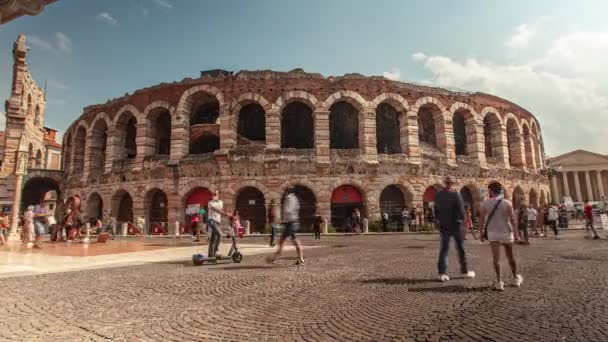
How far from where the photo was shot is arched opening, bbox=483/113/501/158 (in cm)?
2319

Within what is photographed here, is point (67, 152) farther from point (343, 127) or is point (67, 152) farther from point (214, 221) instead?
point (214, 221)

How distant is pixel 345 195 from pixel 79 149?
21366 mm

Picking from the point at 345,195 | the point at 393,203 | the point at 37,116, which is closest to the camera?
the point at 345,195

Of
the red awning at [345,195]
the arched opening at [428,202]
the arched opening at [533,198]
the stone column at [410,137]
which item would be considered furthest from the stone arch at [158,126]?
the arched opening at [533,198]

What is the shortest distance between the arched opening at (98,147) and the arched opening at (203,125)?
6.72 meters

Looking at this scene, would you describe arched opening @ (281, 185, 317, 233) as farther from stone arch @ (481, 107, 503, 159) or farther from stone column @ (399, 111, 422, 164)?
stone arch @ (481, 107, 503, 159)

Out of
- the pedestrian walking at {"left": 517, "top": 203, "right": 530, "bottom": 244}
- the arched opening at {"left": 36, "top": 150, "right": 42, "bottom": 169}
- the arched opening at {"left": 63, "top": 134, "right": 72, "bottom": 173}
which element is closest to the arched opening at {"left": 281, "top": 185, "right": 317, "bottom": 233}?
the pedestrian walking at {"left": 517, "top": 203, "right": 530, "bottom": 244}

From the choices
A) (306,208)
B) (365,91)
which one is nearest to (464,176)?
(365,91)

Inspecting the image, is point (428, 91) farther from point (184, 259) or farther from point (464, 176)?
point (184, 259)

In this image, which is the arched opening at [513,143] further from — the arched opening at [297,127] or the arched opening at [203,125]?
the arched opening at [203,125]

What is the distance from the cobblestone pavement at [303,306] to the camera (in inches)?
112

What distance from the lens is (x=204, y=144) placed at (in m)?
22.3

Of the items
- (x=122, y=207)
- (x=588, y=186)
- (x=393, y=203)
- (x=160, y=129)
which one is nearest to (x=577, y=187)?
(x=588, y=186)

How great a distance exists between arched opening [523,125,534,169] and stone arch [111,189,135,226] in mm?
29835
